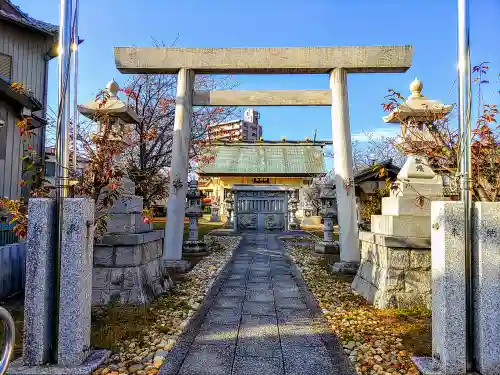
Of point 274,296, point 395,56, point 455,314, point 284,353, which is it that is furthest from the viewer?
point 395,56

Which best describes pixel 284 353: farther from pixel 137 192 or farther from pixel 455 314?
pixel 137 192

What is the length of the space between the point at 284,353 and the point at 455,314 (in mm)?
1426

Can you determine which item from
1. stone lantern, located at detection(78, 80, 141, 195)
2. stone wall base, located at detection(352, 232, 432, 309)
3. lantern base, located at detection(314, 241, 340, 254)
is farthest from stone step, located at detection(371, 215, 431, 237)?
lantern base, located at detection(314, 241, 340, 254)

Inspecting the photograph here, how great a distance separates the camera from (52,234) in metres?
2.83

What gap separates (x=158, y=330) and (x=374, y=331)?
7.41ft

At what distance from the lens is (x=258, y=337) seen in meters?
3.64

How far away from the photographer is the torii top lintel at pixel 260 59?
7.35 meters

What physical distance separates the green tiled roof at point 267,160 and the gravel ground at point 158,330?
1636cm

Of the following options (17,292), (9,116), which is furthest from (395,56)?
(9,116)

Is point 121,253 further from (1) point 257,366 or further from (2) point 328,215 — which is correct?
(2) point 328,215

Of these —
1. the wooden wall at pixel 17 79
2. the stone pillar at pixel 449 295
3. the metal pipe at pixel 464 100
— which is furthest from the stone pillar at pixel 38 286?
the wooden wall at pixel 17 79

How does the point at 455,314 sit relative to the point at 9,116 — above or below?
below

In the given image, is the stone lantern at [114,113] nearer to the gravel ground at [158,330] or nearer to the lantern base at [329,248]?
the gravel ground at [158,330]

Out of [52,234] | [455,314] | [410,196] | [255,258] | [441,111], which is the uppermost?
[441,111]
